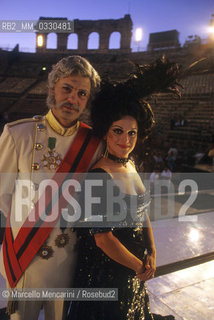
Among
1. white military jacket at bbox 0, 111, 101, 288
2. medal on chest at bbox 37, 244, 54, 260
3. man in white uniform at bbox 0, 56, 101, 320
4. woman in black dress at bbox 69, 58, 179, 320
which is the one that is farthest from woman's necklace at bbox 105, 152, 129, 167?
medal on chest at bbox 37, 244, 54, 260

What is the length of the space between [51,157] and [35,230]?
318 millimetres

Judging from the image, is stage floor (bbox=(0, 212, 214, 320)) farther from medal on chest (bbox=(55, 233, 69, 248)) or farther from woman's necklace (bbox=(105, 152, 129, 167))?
woman's necklace (bbox=(105, 152, 129, 167))

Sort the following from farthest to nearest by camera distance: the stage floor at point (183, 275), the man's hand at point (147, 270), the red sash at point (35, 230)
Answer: the stage floor at point (183, 275) < the man's hand at point (147, 270) < the red sash at point (35, 230)

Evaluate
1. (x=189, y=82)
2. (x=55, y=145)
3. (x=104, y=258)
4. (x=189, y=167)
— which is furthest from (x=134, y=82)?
(x=189, y=82)

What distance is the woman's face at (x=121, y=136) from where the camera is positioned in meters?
1.12

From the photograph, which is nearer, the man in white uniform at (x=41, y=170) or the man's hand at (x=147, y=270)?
the man in white uniform at (x=41, y=170)

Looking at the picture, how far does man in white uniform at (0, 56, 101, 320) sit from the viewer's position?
1.06 metres

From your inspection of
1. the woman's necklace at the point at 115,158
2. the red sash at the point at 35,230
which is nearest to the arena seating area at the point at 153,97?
the woman's necklace at the point at 115,158

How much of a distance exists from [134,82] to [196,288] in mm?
1616

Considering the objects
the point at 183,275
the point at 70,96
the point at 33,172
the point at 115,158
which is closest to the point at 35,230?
the point at 33,172

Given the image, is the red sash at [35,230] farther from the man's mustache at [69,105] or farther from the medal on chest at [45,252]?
the man's mustache at [69,105]

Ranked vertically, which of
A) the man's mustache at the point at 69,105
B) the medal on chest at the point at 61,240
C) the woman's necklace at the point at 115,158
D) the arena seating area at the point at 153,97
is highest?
the arena seating area at the point at 153,97

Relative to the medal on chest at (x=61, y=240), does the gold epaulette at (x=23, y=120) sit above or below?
above

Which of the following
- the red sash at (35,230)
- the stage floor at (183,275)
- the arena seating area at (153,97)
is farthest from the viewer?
the arena seating area at (153,97)
